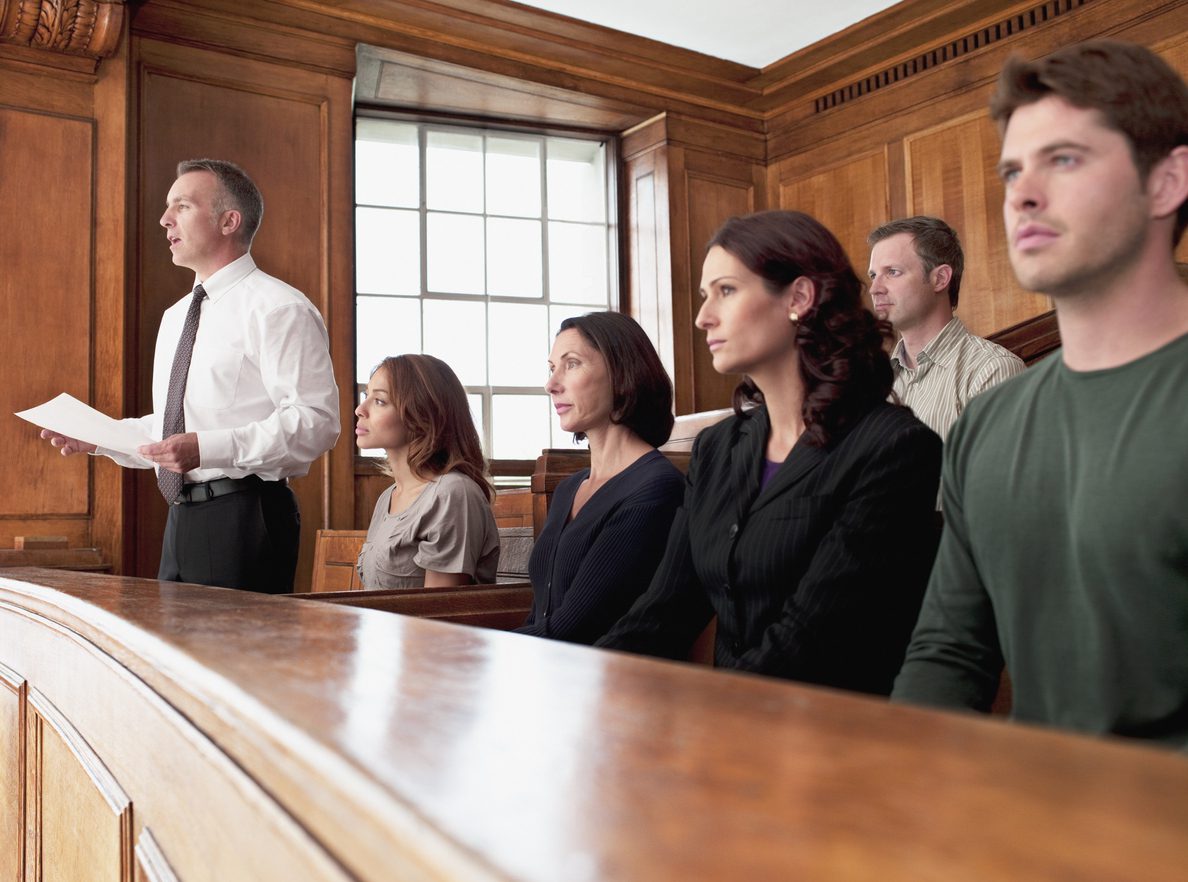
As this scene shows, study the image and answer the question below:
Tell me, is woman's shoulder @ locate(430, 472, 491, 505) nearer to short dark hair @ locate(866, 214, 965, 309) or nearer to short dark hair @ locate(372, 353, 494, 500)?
short dark hair @ locate(372, 353, 494, 500)

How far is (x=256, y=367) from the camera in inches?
111

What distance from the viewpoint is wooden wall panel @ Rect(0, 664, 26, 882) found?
1.45m

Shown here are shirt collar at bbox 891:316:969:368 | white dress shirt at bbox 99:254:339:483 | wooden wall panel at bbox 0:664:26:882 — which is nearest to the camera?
wooden wall panel at bbox 0:664:26:882

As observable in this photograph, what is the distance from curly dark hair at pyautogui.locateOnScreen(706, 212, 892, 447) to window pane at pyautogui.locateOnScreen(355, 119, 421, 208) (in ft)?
15.8

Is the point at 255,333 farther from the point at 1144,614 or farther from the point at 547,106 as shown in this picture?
the point at 547,106

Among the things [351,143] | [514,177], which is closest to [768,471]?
[351,143]

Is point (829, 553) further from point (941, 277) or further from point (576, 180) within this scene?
point (576, 180)

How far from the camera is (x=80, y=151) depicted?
4637 mm

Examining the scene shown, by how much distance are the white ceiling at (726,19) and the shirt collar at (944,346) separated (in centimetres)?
375

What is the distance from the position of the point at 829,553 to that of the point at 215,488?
154 centimetres

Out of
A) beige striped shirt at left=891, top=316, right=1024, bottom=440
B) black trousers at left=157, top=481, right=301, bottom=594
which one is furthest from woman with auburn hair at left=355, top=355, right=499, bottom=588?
beige striped shirt at left=891, top=316, right=1024, bottom=440

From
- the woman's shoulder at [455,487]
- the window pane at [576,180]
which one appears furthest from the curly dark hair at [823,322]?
the window pane at [576,180]

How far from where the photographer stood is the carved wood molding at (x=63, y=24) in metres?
4.44

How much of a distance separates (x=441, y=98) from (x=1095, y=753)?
261 inches
